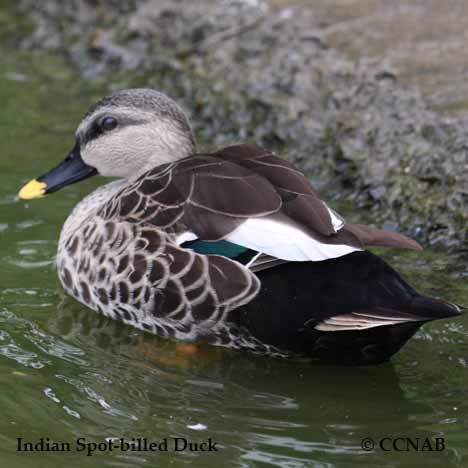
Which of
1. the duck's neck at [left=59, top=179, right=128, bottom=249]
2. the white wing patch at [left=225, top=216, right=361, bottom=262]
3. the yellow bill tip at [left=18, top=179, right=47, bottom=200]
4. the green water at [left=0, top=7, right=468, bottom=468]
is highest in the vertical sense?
the white wing patch at [left=225, top=216, right=361, bottom=262]

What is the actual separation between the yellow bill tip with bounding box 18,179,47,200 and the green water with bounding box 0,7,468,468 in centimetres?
32

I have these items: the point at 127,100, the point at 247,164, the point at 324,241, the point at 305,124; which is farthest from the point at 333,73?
the point at 324,241

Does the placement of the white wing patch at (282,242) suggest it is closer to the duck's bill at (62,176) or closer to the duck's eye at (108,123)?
the duck's eye at (108,123)

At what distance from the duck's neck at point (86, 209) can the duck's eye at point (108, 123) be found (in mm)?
338

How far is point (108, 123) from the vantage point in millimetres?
6113

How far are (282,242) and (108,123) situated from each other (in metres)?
1.72

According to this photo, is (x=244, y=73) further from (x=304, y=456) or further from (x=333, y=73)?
(x=304, y=456)

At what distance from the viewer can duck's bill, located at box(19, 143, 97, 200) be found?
619 cm

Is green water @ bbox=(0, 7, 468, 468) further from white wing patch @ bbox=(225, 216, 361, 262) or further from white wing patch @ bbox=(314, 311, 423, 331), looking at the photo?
white wing patch @ bbox=(225, 216, 361, 262)

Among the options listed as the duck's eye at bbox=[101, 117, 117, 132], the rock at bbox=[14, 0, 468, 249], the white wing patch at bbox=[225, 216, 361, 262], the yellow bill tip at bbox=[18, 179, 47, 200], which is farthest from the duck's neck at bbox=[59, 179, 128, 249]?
the rock at bbox=[14, 0, 468, 249]

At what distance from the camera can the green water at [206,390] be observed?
14.1ft

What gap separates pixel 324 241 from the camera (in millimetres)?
4824

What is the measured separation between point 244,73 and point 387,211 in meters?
2.13

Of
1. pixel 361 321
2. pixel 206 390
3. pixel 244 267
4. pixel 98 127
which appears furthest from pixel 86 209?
pixel 361 321
